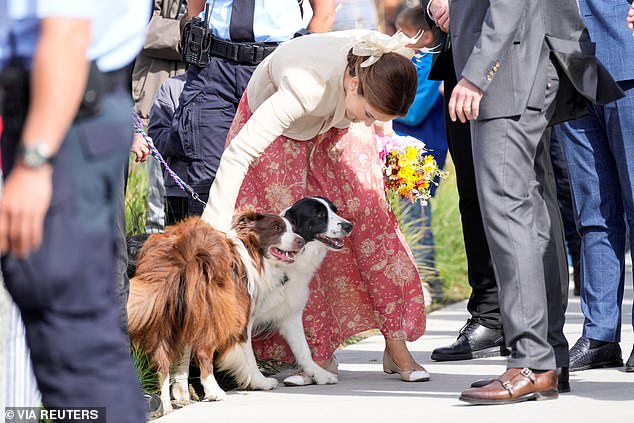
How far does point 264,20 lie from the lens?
212 inches

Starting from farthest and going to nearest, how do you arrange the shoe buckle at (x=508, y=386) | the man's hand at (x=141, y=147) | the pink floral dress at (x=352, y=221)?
the pink floral dress at (x=352, y=221) < the man's hand at (x=141, y=147) < the shoe buckle at (x=508, y=386)

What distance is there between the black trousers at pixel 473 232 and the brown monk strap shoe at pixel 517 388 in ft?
5.04

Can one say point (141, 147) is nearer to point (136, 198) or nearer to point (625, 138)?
point (625, 138)

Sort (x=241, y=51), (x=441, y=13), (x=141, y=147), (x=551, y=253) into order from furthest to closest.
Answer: (x=241, y=51)
(x=441, y=13)
(x=141, y=147)
(x=551, y=253)

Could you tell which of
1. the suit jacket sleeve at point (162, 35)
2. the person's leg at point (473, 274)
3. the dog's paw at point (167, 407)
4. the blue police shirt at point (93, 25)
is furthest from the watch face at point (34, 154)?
the suit jacket sleeve at point (162, 35)

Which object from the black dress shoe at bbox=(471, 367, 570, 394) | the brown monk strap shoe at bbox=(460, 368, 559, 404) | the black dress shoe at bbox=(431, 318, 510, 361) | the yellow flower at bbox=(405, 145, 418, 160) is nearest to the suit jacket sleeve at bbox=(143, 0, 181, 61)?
the yellow flower at bbox=(405, 145, 418, 160)

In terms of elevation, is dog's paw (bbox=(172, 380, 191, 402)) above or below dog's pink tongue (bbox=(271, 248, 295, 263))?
below

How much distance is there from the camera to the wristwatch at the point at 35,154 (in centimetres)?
212

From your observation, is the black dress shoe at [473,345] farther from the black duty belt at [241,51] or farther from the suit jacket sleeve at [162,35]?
the suit jacket sleeve at [162,35]

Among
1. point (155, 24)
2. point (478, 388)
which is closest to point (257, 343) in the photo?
point (478, 388)

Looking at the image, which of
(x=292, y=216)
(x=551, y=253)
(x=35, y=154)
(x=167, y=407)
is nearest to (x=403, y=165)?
(x=292, y=216)

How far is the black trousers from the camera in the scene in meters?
5.55

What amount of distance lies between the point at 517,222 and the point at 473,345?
169cm

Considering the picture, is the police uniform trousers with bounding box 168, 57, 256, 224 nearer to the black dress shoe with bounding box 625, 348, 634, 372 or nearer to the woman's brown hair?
the woman's brown hair
